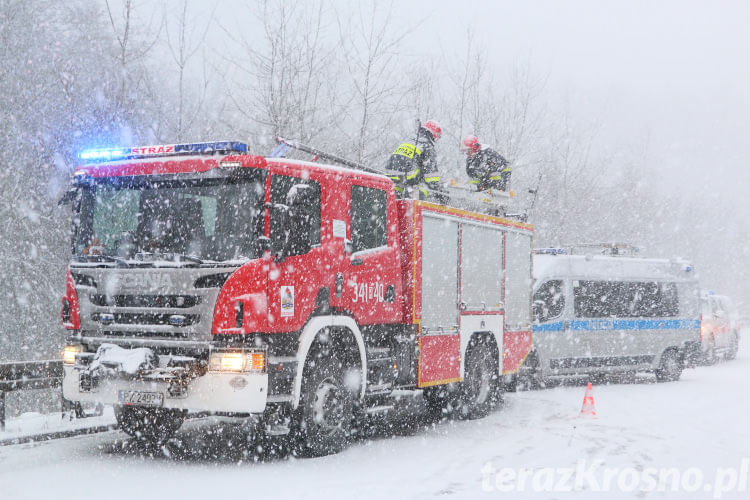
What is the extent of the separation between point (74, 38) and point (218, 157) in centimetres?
1578

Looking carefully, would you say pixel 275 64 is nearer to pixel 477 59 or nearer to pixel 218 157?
pixel 477 59

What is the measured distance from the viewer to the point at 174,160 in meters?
7.96

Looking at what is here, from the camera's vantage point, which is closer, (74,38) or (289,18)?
(289,18)

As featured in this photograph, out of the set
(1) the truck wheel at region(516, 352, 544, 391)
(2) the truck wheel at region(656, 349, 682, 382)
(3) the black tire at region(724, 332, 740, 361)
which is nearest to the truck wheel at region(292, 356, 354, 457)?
(1) the truck wheel at region(516, 352, 544, 391)

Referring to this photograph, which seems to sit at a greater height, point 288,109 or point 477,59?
point 477,59

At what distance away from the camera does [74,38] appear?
2150 centimetres

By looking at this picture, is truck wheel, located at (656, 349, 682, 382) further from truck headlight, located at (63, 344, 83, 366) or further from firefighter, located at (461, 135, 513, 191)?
truck headlight, located at (63, 344, 83, 366)

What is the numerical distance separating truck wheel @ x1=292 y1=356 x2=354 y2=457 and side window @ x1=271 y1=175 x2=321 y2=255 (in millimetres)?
1221

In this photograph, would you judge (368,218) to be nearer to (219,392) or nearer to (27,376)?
(219,392)

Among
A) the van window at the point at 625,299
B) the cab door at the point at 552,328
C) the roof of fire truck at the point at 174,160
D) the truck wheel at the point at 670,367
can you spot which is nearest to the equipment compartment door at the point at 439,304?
the roof of fire truck at the point at 174,160

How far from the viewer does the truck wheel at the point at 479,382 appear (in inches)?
456

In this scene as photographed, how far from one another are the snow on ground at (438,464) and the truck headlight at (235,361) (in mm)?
956

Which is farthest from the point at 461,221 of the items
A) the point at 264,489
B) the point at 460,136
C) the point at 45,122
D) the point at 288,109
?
the point at 460,136

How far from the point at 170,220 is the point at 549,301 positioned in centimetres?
970
